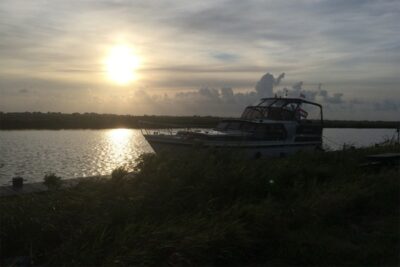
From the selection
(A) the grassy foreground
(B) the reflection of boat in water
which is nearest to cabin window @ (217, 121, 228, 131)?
(B) the reflection of boat in water

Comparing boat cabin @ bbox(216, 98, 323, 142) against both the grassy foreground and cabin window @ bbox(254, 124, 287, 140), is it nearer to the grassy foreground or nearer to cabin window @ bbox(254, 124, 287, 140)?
cabin window @ bbox(254, 124, 287, 140)

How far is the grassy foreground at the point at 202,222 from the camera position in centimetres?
594

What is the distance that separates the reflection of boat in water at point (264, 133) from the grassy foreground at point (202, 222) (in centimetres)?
926

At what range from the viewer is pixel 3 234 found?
6645 mm

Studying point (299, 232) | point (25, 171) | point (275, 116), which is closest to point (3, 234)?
point (299, 232)

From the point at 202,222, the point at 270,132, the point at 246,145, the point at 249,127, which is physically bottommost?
the point at 202,222

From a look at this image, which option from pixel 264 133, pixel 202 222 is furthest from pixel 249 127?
pixel 202 222

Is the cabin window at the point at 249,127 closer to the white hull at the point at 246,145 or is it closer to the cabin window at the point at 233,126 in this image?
the cabin window at the point at 233,126

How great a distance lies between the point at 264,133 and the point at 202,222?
1523 centimetres

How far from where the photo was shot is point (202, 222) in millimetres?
6566

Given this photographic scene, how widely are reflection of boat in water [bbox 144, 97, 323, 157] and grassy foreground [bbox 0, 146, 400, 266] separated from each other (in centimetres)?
926

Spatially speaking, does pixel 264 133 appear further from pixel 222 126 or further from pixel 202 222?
pixel 202 222

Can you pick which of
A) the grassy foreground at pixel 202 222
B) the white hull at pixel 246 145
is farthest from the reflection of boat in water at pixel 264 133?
Answer: the grassy foreground at pixel 202 222

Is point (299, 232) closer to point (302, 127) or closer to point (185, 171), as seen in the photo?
point (185, 171)
